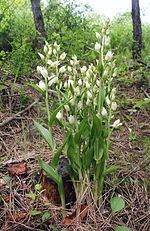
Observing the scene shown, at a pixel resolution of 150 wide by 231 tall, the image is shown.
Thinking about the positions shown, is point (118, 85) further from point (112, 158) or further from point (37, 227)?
point (37, 227)

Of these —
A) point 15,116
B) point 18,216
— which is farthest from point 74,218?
point 15,116

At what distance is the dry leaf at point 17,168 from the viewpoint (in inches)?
68.8

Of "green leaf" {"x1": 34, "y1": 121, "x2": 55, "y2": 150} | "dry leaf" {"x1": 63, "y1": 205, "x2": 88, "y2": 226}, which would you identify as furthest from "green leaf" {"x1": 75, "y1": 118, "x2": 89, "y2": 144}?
"dry leaf" {"x1": 63, "y1": 205, "x2": 88, "y2": 226}

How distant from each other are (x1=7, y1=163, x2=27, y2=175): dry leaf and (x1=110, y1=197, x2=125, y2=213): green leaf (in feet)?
1.62

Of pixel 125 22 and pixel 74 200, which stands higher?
pixel 125 22

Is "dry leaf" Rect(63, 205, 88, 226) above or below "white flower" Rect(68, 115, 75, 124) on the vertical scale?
below

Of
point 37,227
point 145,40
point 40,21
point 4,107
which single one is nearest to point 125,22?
point 145,40

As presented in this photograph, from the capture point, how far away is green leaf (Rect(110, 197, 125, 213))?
1505 millimetres

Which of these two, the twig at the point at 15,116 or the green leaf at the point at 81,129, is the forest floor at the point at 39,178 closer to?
the twig at the point at 15,116

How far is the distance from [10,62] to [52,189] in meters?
1.85

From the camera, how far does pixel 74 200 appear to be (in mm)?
1645

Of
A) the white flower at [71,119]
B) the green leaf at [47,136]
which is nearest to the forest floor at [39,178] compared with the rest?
the green leaf at [47,136]

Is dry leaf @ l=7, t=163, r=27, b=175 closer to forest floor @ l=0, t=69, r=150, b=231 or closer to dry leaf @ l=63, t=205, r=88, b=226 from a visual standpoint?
forest floor @ l=0, t=69, r=150, b=231

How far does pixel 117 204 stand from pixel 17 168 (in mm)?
564
